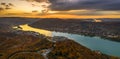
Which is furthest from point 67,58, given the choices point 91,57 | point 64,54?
point 91,57

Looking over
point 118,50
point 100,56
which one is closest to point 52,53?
point 100,56

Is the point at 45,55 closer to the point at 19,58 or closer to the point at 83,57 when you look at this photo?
the point at 19,58

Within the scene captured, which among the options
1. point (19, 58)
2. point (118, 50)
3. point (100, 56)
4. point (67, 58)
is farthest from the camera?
point (118, 50)

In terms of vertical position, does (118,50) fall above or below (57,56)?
below

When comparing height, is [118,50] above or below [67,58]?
below

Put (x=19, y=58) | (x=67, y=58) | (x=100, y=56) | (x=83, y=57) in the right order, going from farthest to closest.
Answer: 1. (x=100, y=56)
2. (x=83, y=57)
3. (x=67, y=58)
4. (x=19, y=58)

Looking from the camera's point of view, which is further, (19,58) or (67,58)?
(67,58)

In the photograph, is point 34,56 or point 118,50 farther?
point 118,50

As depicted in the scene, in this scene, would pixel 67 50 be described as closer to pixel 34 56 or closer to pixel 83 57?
pixel 83 57

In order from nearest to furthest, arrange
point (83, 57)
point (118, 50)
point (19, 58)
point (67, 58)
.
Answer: point (19, 58)
point (67, 58)
point (83, 57)
point (118, 50)
